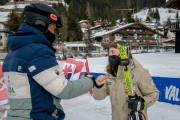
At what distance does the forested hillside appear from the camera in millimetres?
147450

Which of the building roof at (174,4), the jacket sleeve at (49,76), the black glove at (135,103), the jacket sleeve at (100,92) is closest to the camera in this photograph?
the jacket sleeve at (49,76)

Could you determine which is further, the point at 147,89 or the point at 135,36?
the point at 135,36

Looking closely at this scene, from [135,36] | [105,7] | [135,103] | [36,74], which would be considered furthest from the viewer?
[105,7]

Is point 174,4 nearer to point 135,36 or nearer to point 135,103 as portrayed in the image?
point 135,103

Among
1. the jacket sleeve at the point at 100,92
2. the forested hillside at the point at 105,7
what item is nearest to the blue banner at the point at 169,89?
the jacket sleeve at the point at 100,92

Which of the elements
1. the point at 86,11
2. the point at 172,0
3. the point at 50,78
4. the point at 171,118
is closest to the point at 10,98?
the point at 50,78

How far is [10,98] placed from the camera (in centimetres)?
227

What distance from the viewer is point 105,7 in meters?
172

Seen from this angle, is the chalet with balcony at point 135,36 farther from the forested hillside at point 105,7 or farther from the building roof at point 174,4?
the forested hillside at point 105,7

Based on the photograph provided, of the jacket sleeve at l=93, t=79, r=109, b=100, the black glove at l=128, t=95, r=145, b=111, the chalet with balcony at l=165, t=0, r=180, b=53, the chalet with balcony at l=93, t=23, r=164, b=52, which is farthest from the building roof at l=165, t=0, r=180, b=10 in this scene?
the chalet with balcony at l=93, t=23, r=164, b=52

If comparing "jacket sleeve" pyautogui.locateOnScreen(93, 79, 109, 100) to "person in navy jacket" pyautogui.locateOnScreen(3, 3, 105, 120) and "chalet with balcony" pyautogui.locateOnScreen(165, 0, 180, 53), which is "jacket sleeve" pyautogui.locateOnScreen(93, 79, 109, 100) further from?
"chalet with balcony" pyautogui.locateOnScreen(165, 0, 180, 53)

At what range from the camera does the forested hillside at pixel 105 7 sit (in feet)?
484

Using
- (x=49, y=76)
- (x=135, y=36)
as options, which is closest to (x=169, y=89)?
(x=49, y=76)

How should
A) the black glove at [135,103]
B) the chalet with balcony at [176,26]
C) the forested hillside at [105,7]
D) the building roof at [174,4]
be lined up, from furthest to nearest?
the forested hillside at [105,7] → the chalet with balcony at [176,26] → the building roof at [174,4] → the black glove at [135,103]
